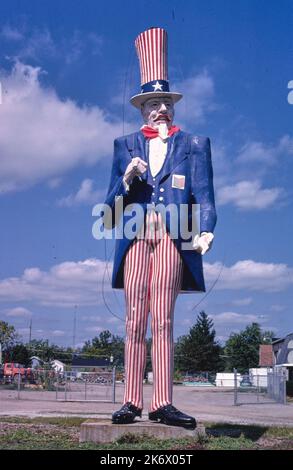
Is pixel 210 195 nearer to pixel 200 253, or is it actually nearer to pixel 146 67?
pixel 200 253

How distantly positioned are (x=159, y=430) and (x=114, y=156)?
3374 mm

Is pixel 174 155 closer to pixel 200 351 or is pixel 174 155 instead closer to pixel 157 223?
pixel 157 223

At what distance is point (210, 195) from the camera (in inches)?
301

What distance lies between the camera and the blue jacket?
7.57 m

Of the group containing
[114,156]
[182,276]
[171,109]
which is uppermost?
[171,109]

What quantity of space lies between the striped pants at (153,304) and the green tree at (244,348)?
2498 inches

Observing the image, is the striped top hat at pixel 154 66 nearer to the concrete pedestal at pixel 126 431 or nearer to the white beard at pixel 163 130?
the white beard at pixel 163 130

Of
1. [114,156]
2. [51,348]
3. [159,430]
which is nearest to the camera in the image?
[159,430]

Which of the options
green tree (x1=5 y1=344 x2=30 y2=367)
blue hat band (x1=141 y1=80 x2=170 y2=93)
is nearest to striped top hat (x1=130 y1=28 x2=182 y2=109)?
blue hat band (x1=141 y1=80 x2=170 y2=93)

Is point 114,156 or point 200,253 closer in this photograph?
point 200,253

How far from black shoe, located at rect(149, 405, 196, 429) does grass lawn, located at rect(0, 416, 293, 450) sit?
20cm

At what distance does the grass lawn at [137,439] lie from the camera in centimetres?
645
